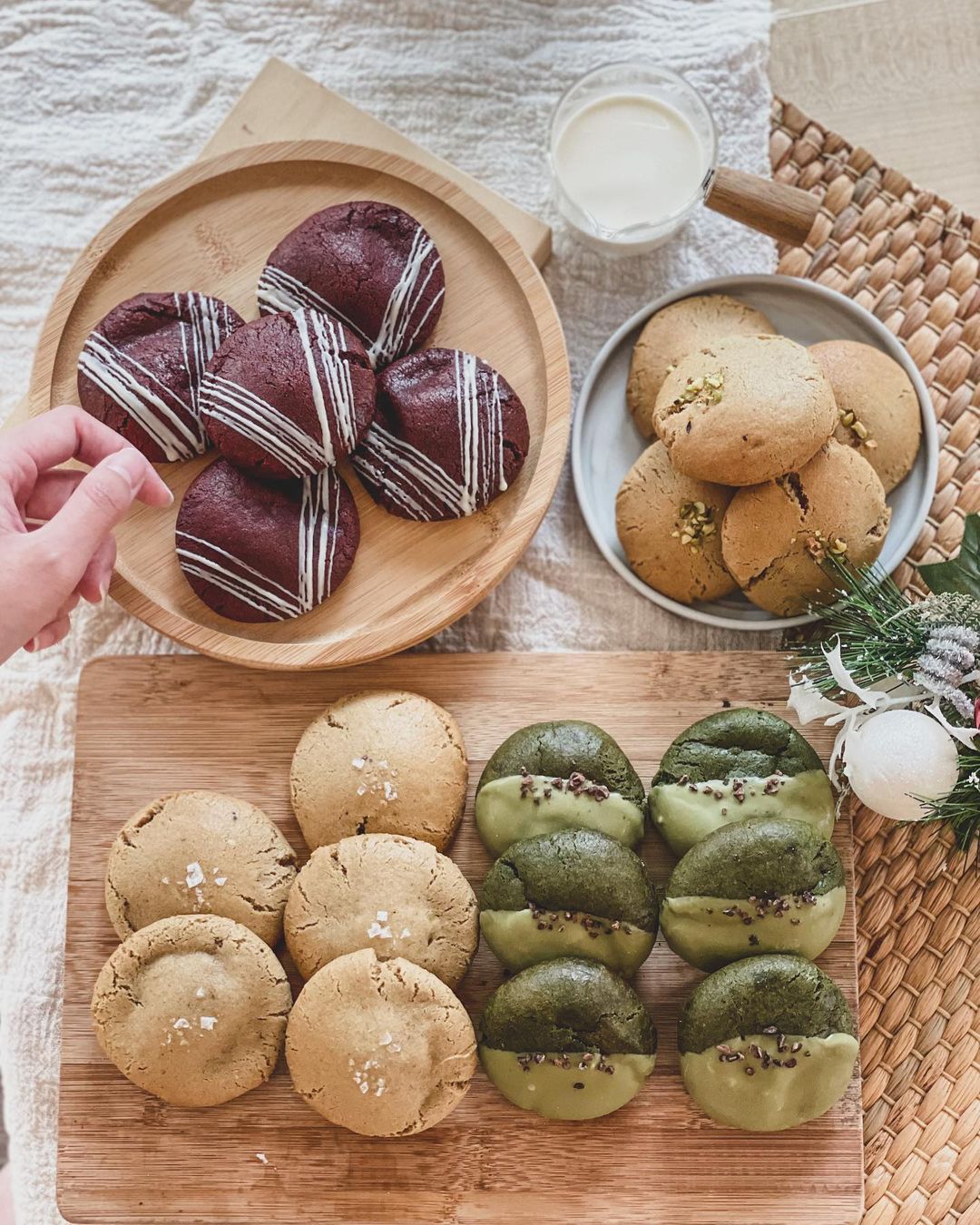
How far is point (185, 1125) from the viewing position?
164 centimetres

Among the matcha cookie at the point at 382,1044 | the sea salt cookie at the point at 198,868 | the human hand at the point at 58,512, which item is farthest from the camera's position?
the sea salt cookie at the point at 198,868

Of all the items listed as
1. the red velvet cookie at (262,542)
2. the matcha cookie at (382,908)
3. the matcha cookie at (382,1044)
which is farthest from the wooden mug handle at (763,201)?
the matcha cookie at (382,1044)

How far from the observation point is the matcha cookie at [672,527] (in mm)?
1736

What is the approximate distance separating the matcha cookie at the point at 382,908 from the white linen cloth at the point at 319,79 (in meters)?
0.53

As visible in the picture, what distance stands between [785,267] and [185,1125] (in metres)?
1.53

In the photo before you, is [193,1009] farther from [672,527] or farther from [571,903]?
[672,527]

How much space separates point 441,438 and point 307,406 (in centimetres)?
18

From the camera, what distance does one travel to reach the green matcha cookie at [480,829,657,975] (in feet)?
5.04

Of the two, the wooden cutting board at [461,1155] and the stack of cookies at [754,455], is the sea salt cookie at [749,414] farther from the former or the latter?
the wooden cutting board at [461,1155]

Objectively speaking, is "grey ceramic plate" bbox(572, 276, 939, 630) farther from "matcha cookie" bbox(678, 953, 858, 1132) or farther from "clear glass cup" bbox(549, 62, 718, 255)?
"matcha cookie" bbox(678, 953, 858, 1132)

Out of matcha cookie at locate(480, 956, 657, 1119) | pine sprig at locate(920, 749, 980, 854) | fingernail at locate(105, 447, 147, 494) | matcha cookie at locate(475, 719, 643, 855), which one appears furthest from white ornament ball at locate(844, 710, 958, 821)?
fingernail at locate(105, 447, 147, 494)

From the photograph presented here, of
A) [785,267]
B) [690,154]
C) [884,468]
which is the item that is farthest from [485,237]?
[884,468]

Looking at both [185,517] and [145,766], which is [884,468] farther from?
[145,766]

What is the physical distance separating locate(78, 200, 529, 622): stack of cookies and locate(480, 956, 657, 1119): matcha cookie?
60cm
